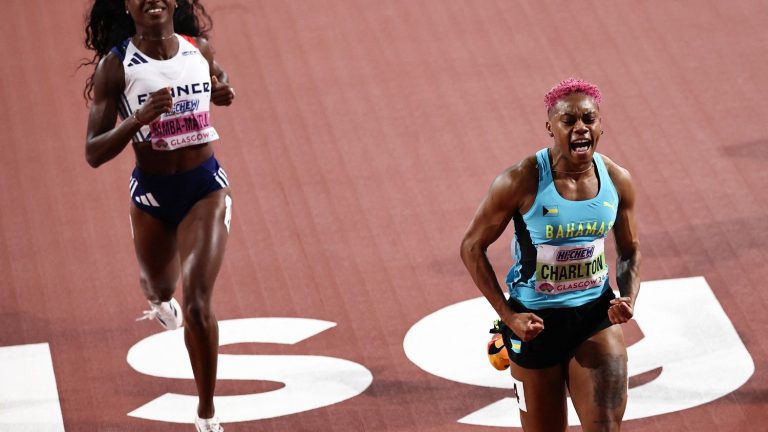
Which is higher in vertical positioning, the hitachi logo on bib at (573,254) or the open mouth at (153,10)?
the open mouth at (153,10)

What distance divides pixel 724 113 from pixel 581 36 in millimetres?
1319

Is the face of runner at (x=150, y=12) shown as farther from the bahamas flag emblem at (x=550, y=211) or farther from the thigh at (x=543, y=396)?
the thigh at (x=543, y=396)

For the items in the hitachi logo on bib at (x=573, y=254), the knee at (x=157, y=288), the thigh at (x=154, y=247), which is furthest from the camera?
the knee at (x=157, y=288)

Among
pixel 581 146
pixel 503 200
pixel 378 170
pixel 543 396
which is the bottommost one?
pixel 543 396

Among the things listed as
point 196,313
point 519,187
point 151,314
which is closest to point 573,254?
point 519,187

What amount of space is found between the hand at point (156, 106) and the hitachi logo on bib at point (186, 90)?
10.2 inches

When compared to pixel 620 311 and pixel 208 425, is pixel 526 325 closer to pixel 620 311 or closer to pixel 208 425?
pixel 620 311

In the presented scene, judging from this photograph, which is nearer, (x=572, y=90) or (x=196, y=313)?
(x=572, y=90)

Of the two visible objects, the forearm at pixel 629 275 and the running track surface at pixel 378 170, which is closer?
the forearm at pixel 629 275

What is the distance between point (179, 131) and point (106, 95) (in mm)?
326

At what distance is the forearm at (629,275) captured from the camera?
192 inches

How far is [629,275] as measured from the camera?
4.91m

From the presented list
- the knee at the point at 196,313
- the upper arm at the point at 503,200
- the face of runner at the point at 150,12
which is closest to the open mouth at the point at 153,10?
the face of runner at the point at 150,12

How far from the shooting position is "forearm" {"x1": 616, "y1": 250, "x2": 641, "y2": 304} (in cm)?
487
